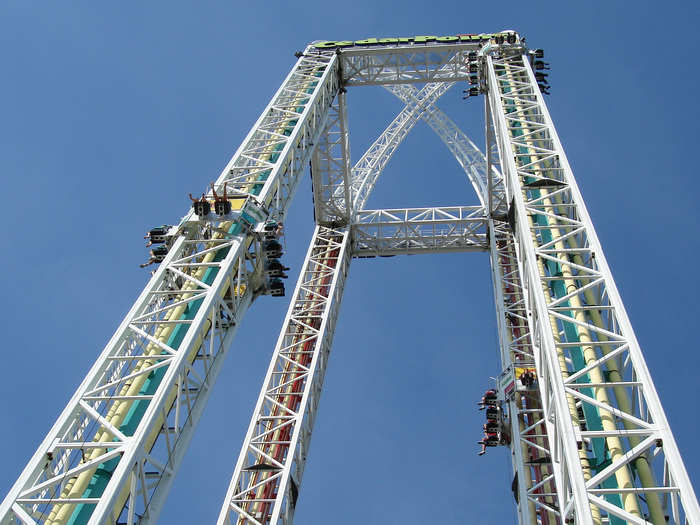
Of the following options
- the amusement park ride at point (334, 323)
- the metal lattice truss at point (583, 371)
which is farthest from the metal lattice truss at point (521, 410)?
the metal lattice truss at point (583, 371)

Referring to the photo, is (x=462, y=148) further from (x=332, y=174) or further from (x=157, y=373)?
(x=157, y=373)

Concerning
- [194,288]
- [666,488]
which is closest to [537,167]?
[194,288]

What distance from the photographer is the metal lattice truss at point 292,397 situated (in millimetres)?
30438

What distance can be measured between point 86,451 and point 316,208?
2740cm

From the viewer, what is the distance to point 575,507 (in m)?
15.9

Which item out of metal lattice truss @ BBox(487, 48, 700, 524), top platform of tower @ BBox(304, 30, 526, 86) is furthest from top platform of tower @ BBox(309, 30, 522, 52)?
metal lattice truss @ BBox(487, 48, 700, 524)

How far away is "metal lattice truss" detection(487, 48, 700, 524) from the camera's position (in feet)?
53.1

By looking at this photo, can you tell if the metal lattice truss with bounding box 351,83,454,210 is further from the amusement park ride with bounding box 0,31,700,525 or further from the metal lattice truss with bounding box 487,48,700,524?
the metal lattice truss with bounding box 487,48,700,524

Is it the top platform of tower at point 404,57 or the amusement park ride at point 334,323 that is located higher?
the top platform of tower at point 404,57

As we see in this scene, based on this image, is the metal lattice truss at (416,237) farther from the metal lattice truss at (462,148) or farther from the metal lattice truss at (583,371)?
the metal lattice truss at (583,371)

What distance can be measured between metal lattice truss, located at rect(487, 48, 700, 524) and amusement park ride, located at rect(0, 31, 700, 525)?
0.06 m

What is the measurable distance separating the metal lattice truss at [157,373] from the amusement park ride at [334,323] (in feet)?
0.19

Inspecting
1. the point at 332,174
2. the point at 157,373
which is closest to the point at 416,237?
the point at 332,174

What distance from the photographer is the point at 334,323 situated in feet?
134
